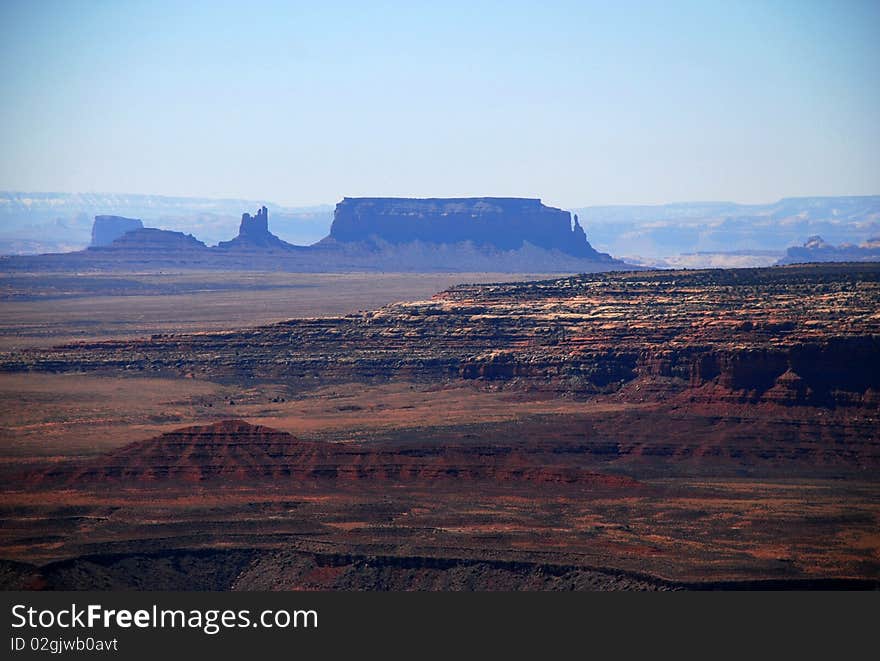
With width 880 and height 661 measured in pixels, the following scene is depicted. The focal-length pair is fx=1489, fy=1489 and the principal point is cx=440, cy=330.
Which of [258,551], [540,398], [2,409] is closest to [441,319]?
[540,398]

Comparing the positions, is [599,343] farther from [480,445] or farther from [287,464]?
[287,464]

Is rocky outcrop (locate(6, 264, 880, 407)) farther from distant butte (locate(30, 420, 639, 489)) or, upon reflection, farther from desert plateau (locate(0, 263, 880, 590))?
distant butte (locate(30, 420, 639, 489))

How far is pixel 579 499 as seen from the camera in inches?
3044

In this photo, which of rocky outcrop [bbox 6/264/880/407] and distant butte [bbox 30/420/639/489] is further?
rocky outcrop [bbox 6/264/880/407]

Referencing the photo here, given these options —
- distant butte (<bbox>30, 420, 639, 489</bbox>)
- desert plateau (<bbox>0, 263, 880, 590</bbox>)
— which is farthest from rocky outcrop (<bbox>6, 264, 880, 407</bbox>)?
distant butte (<bbox>30, 420, 639, 489</bbox>)

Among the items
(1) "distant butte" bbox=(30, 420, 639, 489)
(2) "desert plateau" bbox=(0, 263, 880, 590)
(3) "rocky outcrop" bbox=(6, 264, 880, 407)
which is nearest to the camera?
(2) "desert plateau" bbox=(0, 263, 880, 590)

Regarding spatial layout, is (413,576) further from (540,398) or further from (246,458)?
(540,398)

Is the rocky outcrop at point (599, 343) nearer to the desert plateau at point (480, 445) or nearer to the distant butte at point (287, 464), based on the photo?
the desert plateau at point (480, 445)

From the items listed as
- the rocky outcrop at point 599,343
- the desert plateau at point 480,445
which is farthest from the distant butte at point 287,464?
the rocky outcrop at point 599,343

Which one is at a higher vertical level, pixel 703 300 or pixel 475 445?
pixel 703 300

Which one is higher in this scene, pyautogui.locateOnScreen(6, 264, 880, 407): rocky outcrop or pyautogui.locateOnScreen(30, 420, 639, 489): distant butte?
pyautogui.locateOnScreen(6, 264, 880, 407): rocky outcrop

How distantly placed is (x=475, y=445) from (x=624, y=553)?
77.4ft

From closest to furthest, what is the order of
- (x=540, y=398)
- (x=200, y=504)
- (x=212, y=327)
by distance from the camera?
(x=200, y=504)
(x=540, y=398)
(x=212, y=327)

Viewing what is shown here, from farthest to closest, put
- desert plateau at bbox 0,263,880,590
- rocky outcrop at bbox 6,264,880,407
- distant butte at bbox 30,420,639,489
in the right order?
rocky outcrop at bbox 6,264,880,407, distant butte at bbox 30,420,639,489, desert plateau at bbox 0,263,880,590
